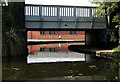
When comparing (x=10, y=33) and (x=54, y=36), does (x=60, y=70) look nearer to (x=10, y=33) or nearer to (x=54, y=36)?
(x=10, y=33)

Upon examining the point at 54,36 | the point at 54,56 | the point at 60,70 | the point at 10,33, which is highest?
the point at 10,33

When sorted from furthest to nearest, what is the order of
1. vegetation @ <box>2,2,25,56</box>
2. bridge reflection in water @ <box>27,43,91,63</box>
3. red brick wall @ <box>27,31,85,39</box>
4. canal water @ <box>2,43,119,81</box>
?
red brick wall @ <box>27,31,85,39</box> → vegetation @ <box>2,2,25,56</box> → bridge reflection in water @ <box>27,43,91,63</box> → canal water @ <box>2,43,119,81</box>

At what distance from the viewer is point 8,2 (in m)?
15.1

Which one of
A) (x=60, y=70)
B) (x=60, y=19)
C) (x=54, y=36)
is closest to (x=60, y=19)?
(x=60, y=19)

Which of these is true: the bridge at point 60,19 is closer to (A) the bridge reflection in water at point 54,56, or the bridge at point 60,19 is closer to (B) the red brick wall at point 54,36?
(A) the bridge reflection in water at point 54,56

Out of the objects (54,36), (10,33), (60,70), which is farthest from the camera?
(54,36)

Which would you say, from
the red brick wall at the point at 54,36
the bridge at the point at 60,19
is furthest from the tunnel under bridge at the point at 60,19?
the red brick wall at the point at 54,36

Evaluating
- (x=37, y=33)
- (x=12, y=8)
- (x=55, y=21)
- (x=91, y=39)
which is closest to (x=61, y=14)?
(x=55, y=21)

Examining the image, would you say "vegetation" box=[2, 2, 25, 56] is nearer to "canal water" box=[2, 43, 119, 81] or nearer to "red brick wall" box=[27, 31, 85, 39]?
"canal water" box=[2, 43, 119, 81]

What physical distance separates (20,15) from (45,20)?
3005 millimetres

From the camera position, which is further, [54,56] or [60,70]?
[54,56]

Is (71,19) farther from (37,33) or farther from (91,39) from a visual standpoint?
(37,33)

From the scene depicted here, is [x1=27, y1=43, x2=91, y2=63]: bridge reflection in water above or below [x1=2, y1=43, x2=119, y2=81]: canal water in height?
below

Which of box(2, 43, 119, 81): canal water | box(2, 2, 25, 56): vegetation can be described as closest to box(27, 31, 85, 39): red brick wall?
box(2, 2, 25, 56): vegetation
